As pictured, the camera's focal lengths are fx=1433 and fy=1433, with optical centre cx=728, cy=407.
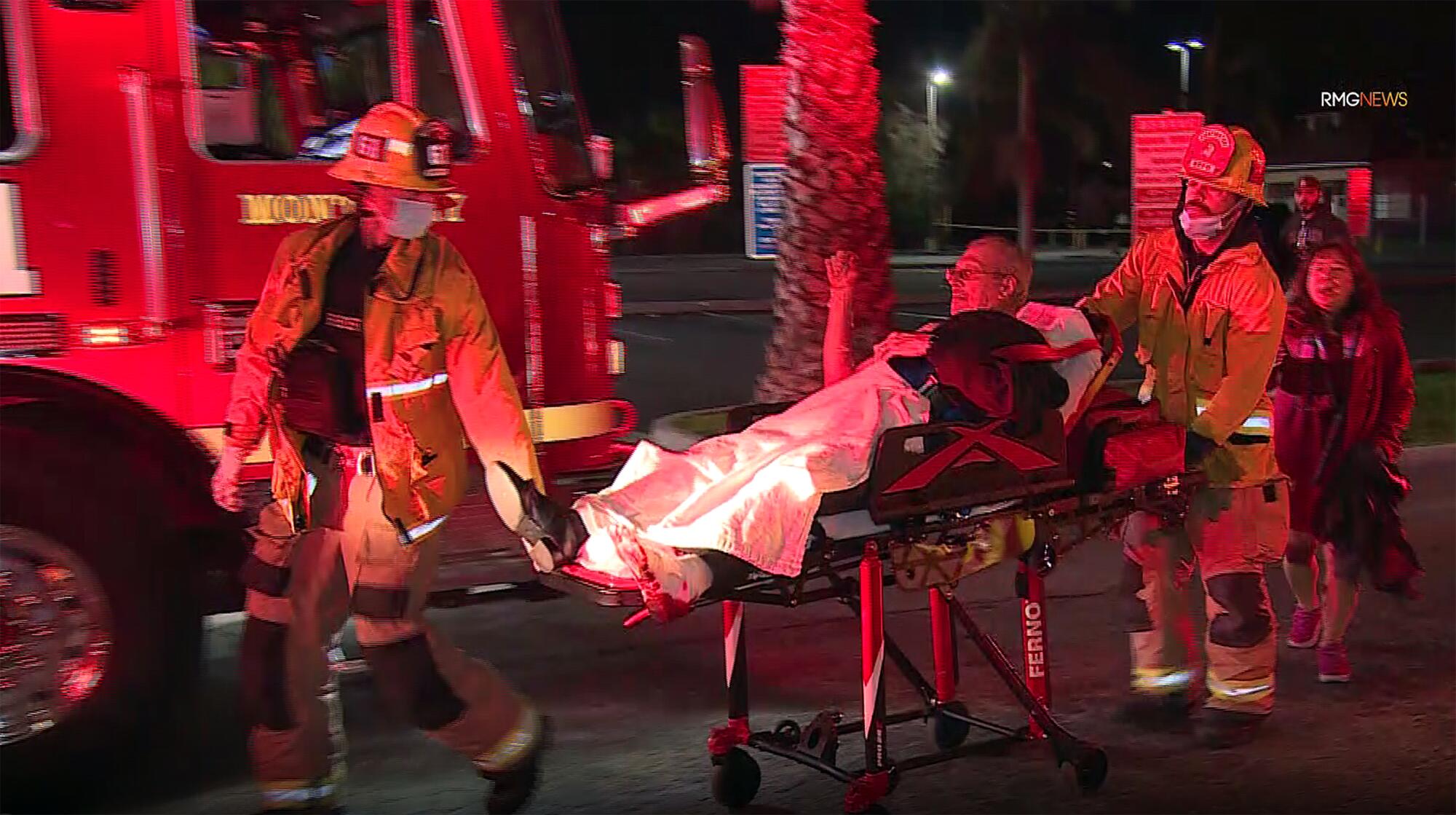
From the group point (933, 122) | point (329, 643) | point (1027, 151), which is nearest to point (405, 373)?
point (329, 643)

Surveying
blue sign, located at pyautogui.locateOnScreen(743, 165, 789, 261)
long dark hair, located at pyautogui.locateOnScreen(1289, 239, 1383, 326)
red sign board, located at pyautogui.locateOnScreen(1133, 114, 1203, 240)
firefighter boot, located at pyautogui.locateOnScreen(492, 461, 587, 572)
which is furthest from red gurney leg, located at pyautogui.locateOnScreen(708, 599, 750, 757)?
red sign board, located at pyautogui.locateOnScreen(1133, 114, 1203, 240)

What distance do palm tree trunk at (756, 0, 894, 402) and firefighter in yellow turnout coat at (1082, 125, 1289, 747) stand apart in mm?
3894

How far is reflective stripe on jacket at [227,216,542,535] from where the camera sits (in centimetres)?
404

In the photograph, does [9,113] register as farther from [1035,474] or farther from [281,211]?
[1035,474]

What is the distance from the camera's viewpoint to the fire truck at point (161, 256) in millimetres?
4492

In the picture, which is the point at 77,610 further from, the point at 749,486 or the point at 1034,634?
the point at 1034,634

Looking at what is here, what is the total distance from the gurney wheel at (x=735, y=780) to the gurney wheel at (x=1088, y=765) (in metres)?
1.01

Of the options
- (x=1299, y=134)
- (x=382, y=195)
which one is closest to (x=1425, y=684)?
(x=382, y=195)

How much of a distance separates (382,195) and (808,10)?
5365mm

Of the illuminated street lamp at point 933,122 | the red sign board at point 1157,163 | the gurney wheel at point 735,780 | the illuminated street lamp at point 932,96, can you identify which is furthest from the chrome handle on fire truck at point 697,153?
the illuminated street lamp at point 933,122

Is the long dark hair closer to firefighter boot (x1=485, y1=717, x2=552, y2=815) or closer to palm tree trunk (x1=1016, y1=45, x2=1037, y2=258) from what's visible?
firefighter boot (x1=485, y1=717, x2=552, y2=815)

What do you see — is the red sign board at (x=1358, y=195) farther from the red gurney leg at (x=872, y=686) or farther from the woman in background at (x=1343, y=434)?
the red gurney leg at (x=872, y=686)

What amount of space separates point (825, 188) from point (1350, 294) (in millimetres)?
3950

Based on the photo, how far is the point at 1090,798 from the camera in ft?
14.9
